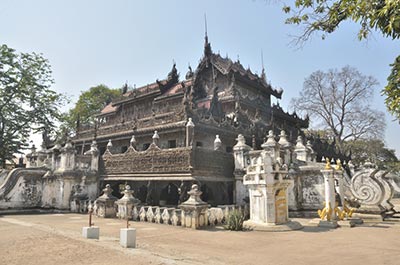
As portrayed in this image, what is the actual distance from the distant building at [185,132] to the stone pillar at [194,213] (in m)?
2.30

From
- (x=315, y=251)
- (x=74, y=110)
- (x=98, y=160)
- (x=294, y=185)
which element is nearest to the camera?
(x=315, y=251)

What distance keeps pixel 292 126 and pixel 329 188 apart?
2156 cm

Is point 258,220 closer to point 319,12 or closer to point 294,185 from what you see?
point 294,185

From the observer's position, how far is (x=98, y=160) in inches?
742

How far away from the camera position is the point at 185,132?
1955 cm

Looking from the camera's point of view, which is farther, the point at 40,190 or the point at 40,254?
the point at 40,190

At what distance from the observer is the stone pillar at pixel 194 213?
11.0 meters

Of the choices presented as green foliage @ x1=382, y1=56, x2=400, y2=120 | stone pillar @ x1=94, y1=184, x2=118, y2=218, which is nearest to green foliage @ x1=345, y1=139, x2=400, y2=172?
stone pillar @ x1=94, y1=184, x2=118, y2=218

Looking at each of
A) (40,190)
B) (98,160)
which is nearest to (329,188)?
(98,160)

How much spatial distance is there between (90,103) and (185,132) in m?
28.2

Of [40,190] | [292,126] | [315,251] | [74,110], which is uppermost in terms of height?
[74,110]

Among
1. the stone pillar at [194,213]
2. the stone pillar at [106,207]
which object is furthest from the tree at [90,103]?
the stone pillar at [194,213]

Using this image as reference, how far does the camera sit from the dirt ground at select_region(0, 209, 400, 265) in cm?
618

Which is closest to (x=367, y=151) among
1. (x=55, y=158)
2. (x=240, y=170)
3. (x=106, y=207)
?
(x=240, y=170)
